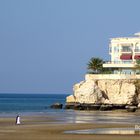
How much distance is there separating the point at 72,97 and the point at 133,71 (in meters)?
13.1

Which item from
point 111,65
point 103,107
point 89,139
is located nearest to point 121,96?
point 103,107

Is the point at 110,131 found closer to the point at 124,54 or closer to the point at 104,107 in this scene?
the point at 104,107

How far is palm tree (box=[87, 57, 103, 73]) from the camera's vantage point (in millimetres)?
125062

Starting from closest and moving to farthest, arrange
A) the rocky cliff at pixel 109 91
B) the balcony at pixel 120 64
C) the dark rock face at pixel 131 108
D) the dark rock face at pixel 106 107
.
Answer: the dark rock face at pixel 131 108
the dark rock face at pixel 106 107
the rocky cliff at pixel 109 91
the balcony at pixel 120 64


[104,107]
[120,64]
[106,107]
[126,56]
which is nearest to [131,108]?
[106,107]

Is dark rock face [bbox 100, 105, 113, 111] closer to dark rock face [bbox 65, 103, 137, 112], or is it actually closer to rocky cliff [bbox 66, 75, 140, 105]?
dark rock face [bbox 65, 103, 137, 112]

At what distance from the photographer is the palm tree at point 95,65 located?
12506 centimetres

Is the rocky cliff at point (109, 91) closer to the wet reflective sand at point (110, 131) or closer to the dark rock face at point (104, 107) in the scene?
the dark rock face at point (104, 107)

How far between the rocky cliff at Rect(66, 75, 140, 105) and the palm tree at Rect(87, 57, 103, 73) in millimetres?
12283

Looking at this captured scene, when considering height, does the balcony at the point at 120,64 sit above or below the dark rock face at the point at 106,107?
above

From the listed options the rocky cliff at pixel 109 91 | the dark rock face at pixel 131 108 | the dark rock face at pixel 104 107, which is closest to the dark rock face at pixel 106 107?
the dark rock face at pixel 104 107

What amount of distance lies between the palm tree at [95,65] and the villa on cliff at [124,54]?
263 centimetres

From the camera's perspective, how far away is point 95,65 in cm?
12569

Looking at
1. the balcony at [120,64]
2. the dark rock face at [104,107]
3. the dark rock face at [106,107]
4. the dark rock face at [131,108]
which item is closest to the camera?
the dark rock face at [131,108]
